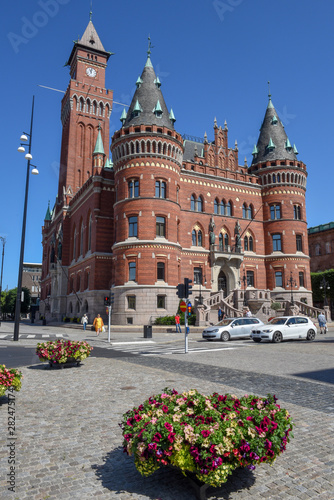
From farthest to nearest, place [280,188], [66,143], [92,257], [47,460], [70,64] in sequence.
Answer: [70,64] → [66,143] → [280,188] → [92,257] → [47,460]

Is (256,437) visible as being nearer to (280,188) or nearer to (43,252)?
(280,188)

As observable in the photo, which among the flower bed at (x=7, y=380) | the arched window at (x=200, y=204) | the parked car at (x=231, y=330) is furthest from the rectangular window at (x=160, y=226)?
the flower bed at (x=7, y=380)

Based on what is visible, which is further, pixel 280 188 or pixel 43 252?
pixel 43 252

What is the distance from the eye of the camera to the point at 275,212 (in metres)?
44.5

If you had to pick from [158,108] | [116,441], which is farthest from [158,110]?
[116,441]

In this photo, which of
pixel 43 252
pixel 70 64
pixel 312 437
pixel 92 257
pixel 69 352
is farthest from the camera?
pixel 43 252

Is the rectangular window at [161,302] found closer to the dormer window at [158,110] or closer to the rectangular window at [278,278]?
the rectangular window at [278,278]

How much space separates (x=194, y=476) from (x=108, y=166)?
4317cm

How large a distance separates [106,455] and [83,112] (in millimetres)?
59713

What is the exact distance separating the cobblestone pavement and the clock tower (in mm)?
49142

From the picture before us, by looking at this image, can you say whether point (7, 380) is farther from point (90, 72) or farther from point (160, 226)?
point (90, 72)

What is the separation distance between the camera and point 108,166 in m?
44.5

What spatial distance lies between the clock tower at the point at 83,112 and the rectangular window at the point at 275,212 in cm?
2777

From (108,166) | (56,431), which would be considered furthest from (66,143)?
(56,431)
